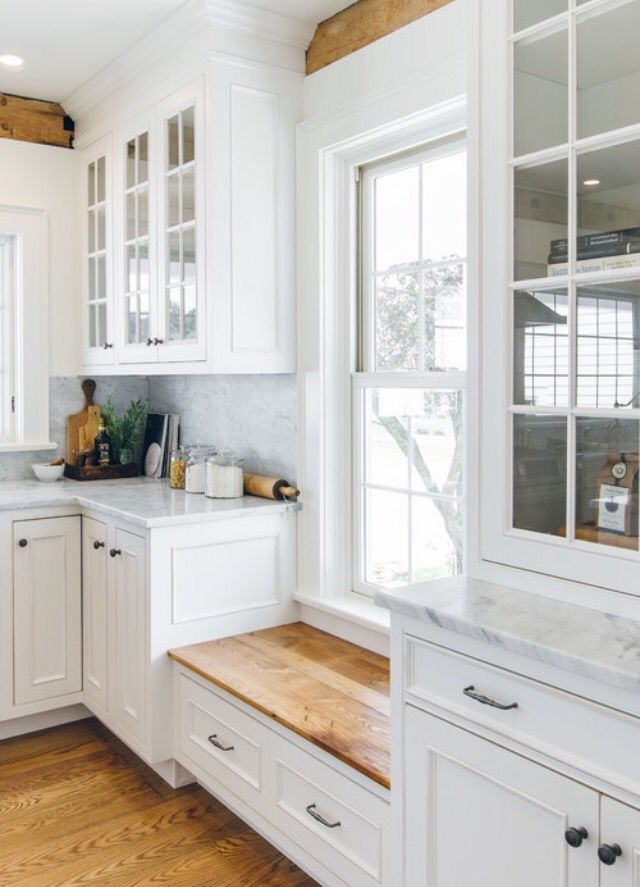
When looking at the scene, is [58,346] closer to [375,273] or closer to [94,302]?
[94,302]

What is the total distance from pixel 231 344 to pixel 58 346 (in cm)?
135

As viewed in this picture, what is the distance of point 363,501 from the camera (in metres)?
2.93

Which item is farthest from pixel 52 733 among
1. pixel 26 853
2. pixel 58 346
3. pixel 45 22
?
pixel 45 22

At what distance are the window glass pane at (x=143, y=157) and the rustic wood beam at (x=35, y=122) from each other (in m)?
0.77

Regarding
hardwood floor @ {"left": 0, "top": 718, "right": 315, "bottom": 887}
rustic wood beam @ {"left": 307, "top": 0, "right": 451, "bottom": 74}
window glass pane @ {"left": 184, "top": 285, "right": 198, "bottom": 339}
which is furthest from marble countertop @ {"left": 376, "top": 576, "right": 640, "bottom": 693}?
rustic wood beam @ {"left": 307, "top": 0, "right": 451, "bottom": 74}

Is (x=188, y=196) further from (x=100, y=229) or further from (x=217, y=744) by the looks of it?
(x=217, y=744)

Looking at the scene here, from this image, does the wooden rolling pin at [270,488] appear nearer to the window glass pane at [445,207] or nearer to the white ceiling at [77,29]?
the window glass pane at [445,207]

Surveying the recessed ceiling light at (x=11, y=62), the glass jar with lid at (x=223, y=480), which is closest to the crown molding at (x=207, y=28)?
the recessed ceiling light at (x=11, y=62)

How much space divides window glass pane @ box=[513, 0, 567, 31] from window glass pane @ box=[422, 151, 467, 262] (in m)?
0.73

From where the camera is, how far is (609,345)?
1.58 m

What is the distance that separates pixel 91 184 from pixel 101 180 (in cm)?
13

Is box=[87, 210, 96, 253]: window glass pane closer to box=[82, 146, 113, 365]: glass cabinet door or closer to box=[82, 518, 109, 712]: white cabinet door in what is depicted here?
box=[82, 146, 113, 365]: glass cabinet door

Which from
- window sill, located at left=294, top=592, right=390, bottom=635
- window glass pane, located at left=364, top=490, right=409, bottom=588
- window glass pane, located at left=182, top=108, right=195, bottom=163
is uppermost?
window glass pane, located at left=182, top=108, right=195, bottom=163

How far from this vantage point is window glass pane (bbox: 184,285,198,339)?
2.96 metres
